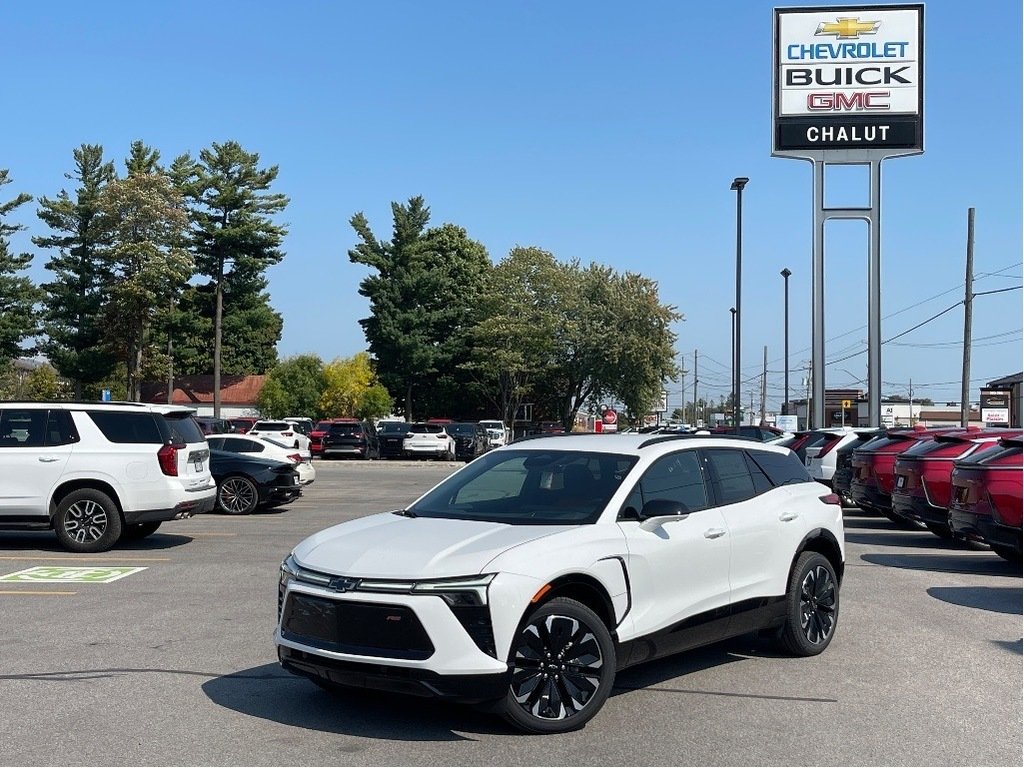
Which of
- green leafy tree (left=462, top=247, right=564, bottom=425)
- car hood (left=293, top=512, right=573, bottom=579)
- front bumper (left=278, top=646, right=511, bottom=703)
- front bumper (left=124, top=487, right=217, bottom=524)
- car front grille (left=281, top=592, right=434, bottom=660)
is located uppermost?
green leafy tree (left=462, top=247, right=564, bottom=425)

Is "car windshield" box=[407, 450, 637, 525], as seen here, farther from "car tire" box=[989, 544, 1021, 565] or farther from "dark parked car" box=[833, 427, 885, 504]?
"dark parked car" box=[833, 427, 885, 504]

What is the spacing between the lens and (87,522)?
46.6 ft

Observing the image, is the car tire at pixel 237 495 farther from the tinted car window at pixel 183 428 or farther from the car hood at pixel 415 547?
the car hood at pixel 415 547

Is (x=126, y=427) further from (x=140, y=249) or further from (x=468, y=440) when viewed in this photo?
(x=140, y=249)

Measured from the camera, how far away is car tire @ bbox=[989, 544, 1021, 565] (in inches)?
503

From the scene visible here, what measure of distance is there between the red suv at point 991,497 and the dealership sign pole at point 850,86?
22.9 m

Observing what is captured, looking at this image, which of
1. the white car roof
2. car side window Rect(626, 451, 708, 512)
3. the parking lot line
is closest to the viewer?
car side window Rect(626, 451, 708, 512)

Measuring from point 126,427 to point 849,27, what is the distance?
93.3 feet

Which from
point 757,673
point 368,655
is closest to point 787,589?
point 757,673

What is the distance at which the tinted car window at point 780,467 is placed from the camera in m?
8.60

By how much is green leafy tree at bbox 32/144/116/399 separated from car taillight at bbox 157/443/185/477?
182 ft

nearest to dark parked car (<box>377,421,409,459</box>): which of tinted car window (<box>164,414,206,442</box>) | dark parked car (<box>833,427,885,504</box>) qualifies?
dark parked car (<box>833,427,885,504</box>)

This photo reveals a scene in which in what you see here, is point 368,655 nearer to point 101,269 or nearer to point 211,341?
point 101,269

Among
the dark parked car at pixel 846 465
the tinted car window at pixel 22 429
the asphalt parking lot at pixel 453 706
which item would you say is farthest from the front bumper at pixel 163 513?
the dark parked car at pixel 846 465
